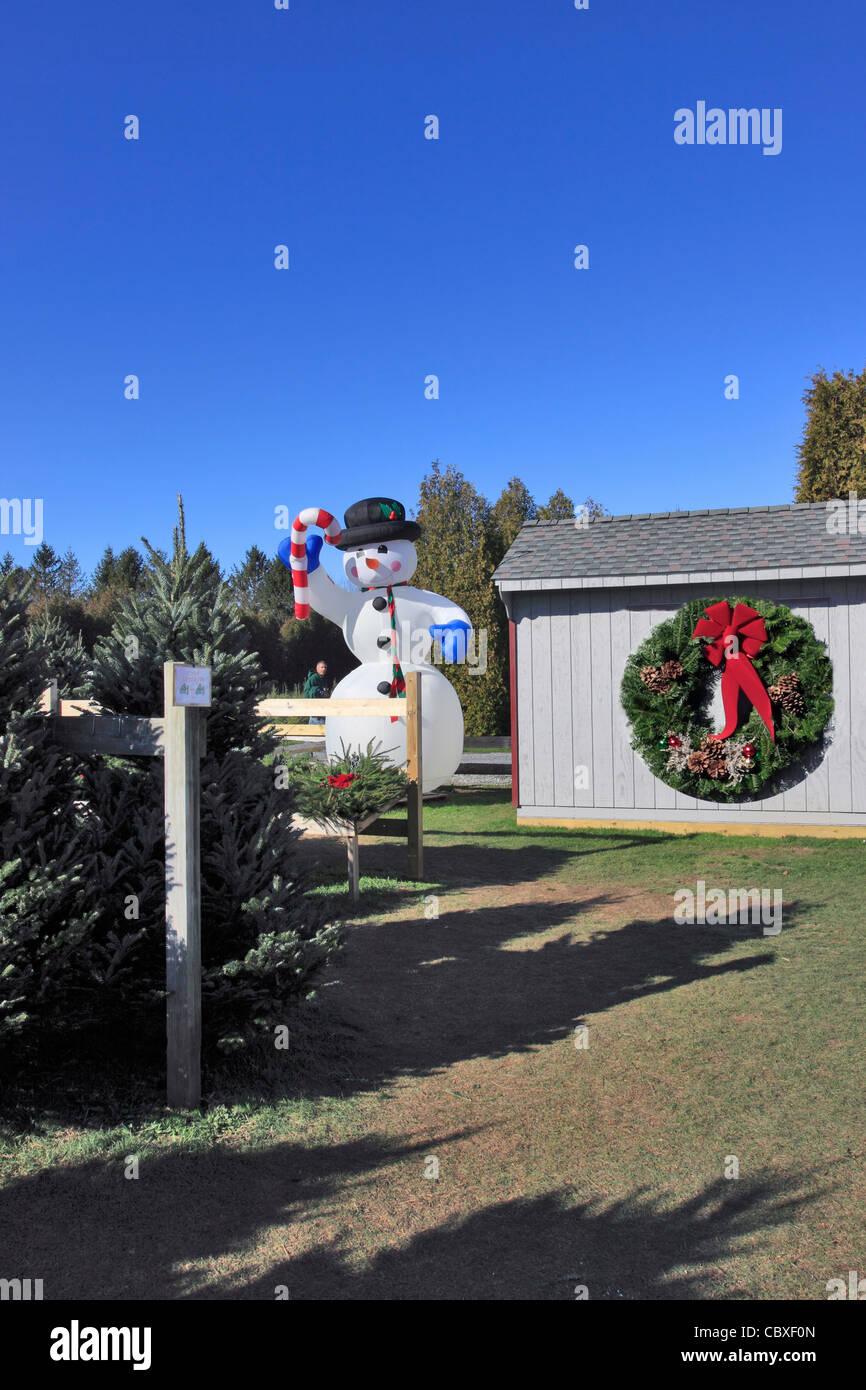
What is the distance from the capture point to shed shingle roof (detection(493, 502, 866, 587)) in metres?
11.7

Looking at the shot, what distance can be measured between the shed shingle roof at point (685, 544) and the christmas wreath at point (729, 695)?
611 millimetres

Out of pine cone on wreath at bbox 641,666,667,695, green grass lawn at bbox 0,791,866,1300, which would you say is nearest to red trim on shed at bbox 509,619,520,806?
pine cone on wreath at bbox 641,666,667,695

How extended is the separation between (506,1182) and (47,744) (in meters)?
2.65

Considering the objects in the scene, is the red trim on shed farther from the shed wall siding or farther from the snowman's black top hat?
the snowman's black top hat

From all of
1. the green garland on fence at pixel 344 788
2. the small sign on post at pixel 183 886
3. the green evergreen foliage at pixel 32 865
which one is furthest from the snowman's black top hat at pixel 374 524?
the small sign on post at pixel 183 886

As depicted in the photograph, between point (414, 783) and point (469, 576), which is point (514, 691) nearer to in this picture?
point (414, 783)

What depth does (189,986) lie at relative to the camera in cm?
425

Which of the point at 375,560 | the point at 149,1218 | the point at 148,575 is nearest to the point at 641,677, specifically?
the point at 375,560

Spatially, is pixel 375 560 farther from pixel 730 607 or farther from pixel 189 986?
pixel 189 986

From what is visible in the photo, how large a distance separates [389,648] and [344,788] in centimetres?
564

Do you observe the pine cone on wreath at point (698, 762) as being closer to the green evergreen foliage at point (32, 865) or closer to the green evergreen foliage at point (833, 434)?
the green evergreen foliage at point (32, 865)

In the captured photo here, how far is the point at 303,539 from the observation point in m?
13.4

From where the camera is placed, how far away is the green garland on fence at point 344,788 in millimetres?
8383

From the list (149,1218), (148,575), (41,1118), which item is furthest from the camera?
(148,575)
